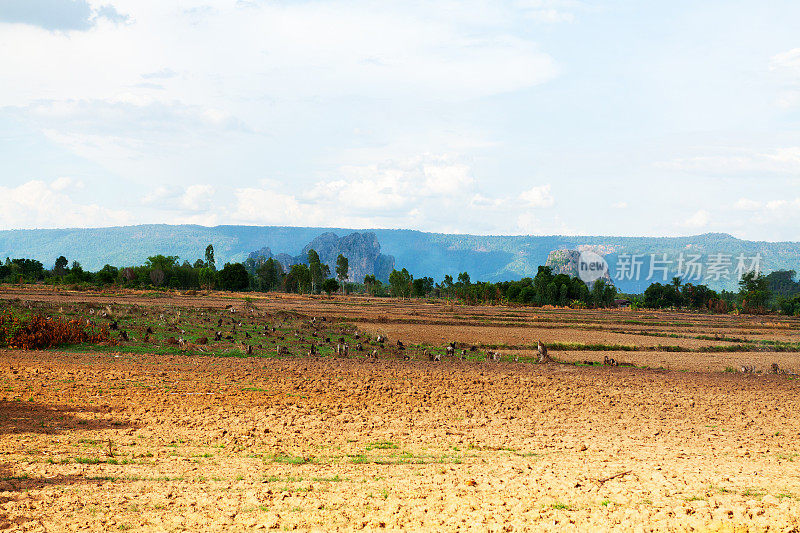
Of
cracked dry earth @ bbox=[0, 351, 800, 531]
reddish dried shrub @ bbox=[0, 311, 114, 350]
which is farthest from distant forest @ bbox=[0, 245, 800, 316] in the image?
cracked dry earth @ bbox=[0, 351, 800, 531]

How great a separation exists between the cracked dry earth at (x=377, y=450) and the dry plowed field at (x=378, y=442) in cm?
5

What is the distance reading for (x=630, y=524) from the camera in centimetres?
751

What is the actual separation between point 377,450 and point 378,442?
697mm

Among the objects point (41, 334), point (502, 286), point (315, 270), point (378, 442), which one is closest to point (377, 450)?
point (378, 442)

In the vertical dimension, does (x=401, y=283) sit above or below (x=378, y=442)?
above

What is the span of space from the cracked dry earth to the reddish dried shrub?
10.6ft

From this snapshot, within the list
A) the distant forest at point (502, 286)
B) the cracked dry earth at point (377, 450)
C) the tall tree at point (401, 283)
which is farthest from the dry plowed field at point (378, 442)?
the tall tree at point (401, 283)

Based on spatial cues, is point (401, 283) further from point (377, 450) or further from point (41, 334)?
point (377, 450)

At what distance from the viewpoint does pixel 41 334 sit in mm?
Result: 25547

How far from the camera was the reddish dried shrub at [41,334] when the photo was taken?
996 inches

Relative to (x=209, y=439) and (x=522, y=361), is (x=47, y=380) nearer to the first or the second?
(x=209, y=439)

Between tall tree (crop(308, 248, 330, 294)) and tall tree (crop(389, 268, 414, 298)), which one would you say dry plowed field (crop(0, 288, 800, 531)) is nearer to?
tall tree (crop(389, 268, 414, 298))

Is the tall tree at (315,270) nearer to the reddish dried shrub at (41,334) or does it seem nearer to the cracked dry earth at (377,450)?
the reddish dried shrub at (41,334)

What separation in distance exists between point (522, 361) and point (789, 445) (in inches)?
629
